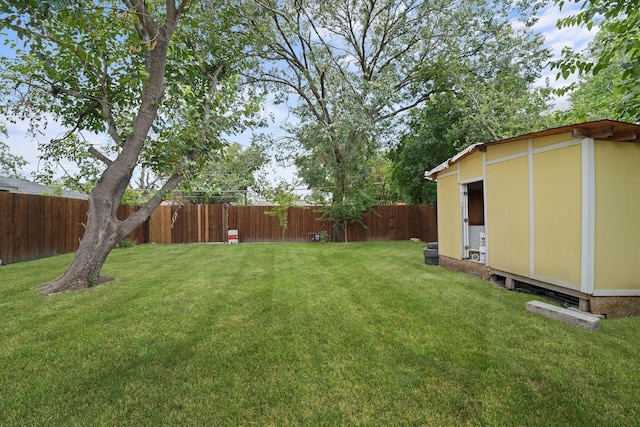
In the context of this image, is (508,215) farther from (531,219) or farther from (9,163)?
(9,163)

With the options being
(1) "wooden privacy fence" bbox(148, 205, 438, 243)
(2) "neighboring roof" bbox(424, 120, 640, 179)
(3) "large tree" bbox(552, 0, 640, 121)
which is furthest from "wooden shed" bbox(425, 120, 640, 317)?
(1) "wooden privacy fence" bbox(148, 205, 438, 243)

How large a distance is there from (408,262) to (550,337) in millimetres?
3985

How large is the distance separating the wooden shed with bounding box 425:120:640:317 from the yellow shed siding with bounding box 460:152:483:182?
1.33 ft

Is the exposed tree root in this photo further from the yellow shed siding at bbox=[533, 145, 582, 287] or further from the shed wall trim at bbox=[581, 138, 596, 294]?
the shed wall trim at bbox=[581, 138, 596, 294]

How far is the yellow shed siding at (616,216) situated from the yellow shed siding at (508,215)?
0.84 meters

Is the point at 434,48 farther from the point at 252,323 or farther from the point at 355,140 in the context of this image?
the point at 252,323

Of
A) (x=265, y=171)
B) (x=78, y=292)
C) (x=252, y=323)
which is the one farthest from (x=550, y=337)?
(x=265, y=171)

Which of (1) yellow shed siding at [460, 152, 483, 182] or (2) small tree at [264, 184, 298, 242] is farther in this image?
(2) small tree at [264, 184, 298, 242]

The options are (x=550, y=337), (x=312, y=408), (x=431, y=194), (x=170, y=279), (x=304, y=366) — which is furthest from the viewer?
(x=431, y=194)

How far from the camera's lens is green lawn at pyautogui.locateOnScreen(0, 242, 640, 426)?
65.9 inches

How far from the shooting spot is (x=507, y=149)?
174 inches

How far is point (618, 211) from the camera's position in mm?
3238

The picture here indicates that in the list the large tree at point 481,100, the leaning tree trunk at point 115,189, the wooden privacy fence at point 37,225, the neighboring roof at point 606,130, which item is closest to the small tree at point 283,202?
the large tree at point 481,100

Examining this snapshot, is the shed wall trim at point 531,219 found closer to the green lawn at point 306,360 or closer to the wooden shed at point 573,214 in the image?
the wooden shed at point 573,214
